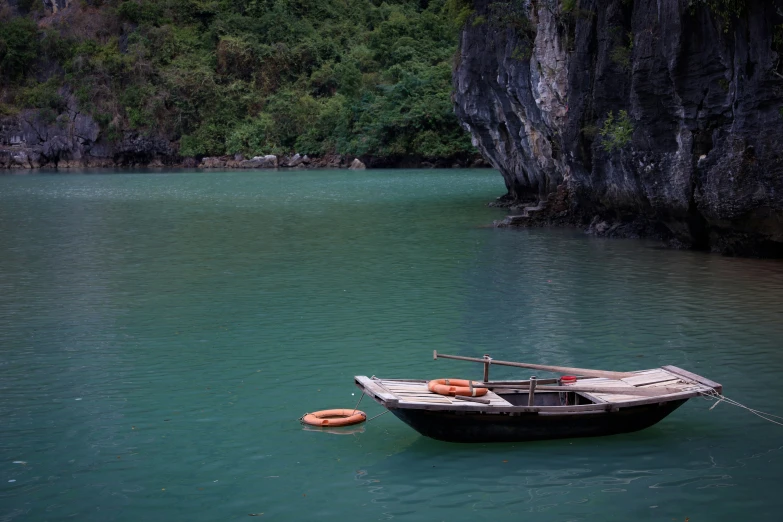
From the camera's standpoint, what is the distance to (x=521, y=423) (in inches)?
335

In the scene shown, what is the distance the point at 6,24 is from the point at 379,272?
72.6m

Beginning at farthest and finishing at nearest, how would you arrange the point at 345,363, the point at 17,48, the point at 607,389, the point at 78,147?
1. the point at 17,48
2. the point at 78,147
3. the point at 345,363
4. the point at 607,389

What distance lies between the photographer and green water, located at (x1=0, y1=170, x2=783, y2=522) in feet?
25.6

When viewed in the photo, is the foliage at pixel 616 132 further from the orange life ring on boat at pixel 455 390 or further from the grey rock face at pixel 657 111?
the orange life ring on boat at pixel 455 390

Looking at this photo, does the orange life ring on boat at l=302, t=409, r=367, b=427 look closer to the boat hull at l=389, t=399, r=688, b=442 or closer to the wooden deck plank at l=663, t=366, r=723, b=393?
the boat hull at l=389, t=399, r=688, b=442

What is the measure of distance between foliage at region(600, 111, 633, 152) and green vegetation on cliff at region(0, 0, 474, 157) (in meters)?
43.3

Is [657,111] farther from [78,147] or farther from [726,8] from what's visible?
[78,147]

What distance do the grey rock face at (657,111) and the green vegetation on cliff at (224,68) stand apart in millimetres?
38672

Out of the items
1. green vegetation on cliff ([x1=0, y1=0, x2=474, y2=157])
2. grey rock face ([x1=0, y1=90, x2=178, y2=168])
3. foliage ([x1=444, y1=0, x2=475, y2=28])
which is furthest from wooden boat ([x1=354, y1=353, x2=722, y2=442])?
grey rock face ([x1=0, y1=90, x2=178, y2=168])

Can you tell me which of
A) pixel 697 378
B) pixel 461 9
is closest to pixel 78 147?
pixel 461 9

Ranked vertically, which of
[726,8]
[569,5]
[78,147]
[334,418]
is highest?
[569,5]

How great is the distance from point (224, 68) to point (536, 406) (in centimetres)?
7393

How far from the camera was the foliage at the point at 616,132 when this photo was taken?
2227 centimetres

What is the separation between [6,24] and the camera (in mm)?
79438
